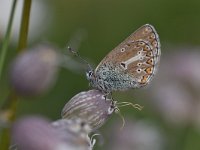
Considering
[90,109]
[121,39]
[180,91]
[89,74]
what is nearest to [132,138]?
[180,91]

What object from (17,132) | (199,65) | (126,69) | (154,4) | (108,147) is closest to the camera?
(17,132)

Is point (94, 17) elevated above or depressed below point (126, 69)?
above

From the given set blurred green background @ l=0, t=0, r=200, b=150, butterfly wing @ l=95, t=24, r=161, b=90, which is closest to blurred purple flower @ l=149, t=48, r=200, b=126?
blurred green background @ l=0, t=0, r=200, b=150

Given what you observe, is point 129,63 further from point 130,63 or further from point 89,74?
point 89,74

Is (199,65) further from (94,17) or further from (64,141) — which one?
(94,17)

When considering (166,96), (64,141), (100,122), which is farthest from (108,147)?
(64,141)

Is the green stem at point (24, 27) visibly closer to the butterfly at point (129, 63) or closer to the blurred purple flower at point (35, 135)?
the blurred purple flower at point (35, 135)

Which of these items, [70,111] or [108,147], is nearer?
[70,111]
